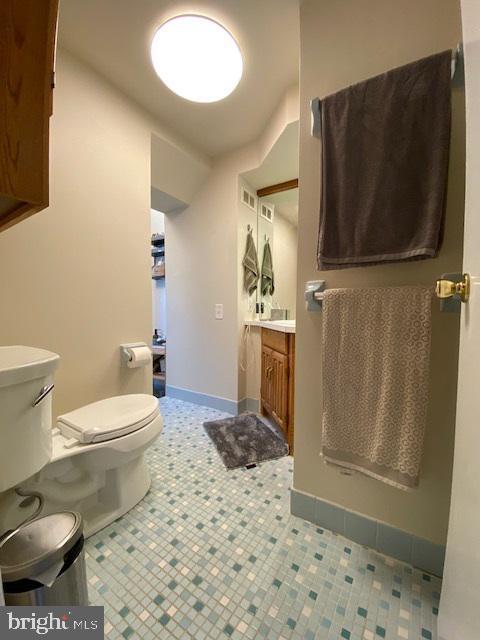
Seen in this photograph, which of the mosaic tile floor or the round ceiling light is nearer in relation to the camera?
the mosaic tile floor

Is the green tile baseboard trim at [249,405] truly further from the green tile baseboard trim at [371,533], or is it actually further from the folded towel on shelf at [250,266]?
the green tile baseboard trim at [371,533]

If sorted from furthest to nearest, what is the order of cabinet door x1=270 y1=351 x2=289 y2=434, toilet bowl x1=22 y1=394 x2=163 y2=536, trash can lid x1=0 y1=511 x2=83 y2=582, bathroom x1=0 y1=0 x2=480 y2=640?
cabinet door x1=270 y1=351 x2=289 y2=434, toilet bowl x1=22 y1=394 x2=163 y2=536, bathroom x1=0 y1=0 x2=480 y2=640, trash can lid x1=0 y1=511 x2=83 y2=582

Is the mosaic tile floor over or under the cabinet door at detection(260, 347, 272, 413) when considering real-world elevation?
under

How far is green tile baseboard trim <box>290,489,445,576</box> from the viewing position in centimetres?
94

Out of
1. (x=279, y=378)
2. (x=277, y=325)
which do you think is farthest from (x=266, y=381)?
(x=277, y=325)

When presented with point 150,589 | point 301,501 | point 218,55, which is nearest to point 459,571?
point 301,501

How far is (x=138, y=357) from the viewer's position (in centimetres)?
163

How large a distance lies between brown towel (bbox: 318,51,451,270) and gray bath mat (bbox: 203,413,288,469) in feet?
4.31

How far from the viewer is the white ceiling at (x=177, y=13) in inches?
45.7

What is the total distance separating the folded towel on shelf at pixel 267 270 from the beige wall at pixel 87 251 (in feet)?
3.92

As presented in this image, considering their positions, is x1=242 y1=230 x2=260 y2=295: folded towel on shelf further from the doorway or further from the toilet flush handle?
the toilet flush handle

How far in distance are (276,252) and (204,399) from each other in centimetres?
172

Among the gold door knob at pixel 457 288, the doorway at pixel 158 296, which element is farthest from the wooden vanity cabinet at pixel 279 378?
the doorway at pixel 158 296

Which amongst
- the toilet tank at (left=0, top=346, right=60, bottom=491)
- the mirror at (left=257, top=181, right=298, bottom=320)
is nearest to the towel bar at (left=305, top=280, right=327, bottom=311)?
the toilet tank at (left=0, top=346, right=60, bottom=491)
